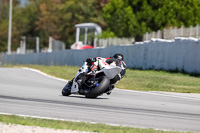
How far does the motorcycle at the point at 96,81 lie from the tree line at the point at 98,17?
37.1m

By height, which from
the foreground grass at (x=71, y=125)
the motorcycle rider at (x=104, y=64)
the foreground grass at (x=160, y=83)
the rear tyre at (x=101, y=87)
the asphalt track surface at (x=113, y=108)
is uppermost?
the motorcycle rider at (x=104, y=64)

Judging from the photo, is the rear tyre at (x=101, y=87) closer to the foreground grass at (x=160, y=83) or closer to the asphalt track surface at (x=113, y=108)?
the asphalt track surface at (x=113, y=108)

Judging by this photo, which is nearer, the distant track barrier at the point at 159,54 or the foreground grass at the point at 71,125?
the foreground grass at the point at 71,125

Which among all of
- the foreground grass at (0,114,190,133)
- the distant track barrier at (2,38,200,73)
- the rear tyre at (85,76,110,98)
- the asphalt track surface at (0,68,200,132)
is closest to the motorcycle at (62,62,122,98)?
the rear tyre at (85,76,110,98)

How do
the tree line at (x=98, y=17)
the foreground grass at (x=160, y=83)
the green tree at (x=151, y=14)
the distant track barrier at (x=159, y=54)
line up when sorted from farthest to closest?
A: the tree line at (x=98, y=17) < the green tree at (x=151, y=14) < the distant track barrier at (x=159, y=54) < the foreground grass at (x=160, y=83)

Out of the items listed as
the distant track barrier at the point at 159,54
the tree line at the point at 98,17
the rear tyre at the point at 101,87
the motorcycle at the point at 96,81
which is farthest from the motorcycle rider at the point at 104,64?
the tree line at the point at 98,17

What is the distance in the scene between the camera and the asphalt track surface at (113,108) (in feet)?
30.8

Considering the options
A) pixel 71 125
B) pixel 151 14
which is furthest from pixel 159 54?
pixel 151 14

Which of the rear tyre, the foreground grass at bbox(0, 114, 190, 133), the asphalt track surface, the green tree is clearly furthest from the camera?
the green tree

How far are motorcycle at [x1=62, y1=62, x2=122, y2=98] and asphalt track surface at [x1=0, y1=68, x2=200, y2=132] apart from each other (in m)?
0.21

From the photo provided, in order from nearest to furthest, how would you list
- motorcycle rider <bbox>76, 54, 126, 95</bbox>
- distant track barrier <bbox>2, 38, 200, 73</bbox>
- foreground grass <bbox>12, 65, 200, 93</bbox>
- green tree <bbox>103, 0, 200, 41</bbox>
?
motorcycle rider <bbox>76, 54, 126, 95</bbox>
foreground grass <bbox>12, 65, 200, 93</bbox>
distant track barrier <bbox>2, 38, 200, 73</bbox>
green tree <bbox>103, 0, 200, 41</bbox>

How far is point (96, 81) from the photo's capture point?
12594mm

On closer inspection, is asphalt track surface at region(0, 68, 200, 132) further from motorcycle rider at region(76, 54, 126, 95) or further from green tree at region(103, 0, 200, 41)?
green tree at region(103, 0, 200, 41)

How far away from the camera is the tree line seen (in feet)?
171
